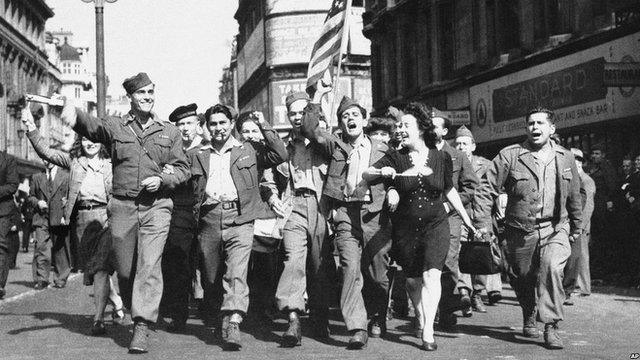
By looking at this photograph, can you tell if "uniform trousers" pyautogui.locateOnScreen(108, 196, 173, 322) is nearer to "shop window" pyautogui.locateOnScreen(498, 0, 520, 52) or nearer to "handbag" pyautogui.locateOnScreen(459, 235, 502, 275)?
"handbag" pyautogui.locateOnScreen(459, 235, 502, 275)

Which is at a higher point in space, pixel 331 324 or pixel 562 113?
pixel 562 113

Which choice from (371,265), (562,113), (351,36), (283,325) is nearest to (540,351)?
(371,265)

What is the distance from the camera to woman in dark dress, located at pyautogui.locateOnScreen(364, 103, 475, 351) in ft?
26.3

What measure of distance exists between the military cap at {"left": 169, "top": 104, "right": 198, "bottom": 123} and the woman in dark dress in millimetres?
2856

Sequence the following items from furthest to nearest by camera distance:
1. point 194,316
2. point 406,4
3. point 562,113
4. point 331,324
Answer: point 406,4, point 562,113, point 194,316, point 331,324

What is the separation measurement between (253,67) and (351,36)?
15.8m

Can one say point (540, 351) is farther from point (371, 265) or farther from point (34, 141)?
point (34, 141)

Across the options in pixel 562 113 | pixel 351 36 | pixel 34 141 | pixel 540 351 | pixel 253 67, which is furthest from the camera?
pixel 253 67

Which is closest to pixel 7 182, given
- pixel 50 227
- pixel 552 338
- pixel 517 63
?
pixel 50 227

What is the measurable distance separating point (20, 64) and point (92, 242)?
68.6 meters

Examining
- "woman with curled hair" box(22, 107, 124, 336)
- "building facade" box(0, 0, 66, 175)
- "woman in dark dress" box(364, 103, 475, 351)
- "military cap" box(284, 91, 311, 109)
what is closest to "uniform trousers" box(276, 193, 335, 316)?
"woman in dark dress" box(364, 103, 475, 351)

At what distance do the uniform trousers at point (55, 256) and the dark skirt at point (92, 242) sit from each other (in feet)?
11.5

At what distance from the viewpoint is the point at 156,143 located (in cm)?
837

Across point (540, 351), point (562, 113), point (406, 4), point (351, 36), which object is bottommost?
point (540, 351)
